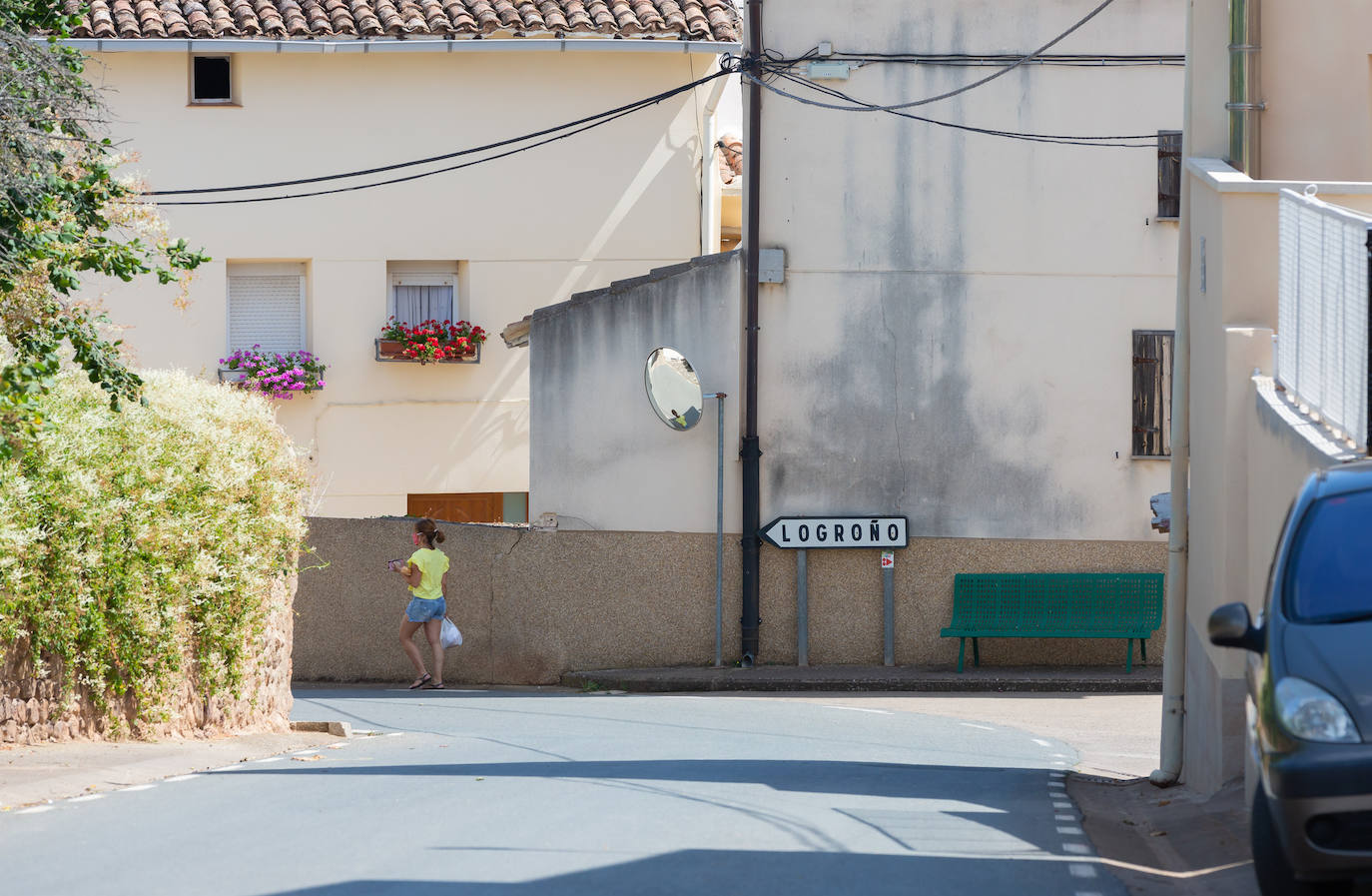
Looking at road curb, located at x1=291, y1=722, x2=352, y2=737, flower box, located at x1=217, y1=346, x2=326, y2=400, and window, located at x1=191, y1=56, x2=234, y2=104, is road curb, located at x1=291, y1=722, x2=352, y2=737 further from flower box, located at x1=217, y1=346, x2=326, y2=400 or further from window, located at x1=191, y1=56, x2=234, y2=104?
window, located at x1=191, y1=56, x2=234, y2=104

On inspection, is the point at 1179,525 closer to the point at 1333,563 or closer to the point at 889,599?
the point at 1333,563

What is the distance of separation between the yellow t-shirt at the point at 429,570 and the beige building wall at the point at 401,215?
5.07 m

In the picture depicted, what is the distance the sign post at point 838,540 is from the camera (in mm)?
20016

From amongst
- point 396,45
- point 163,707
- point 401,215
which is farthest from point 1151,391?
point 163,707

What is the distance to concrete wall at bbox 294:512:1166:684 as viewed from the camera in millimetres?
20172

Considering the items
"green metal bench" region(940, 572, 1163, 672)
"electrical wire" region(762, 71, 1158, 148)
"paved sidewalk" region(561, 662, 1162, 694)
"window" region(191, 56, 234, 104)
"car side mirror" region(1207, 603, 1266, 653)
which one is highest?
"window" region(191, 56, 234, 104)

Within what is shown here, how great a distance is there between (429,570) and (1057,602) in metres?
7.13

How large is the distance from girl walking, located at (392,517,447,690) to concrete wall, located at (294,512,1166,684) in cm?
137

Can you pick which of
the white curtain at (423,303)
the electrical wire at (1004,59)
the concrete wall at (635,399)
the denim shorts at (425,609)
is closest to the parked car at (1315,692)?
the denim shorts at (425,609)

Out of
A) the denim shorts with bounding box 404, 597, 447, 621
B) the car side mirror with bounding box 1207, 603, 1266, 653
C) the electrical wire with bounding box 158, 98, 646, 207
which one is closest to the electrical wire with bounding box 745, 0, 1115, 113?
the electrical wire with bounding box 158, 98, 646, 207

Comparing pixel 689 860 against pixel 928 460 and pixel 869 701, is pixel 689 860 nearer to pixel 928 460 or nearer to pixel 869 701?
pixel 869 701

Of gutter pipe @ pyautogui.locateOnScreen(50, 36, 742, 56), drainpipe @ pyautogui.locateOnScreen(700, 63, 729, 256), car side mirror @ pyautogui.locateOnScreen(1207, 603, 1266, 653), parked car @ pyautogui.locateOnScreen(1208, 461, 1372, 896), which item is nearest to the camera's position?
parked car @ pyautogui.locateOnScreen(1208, 461, 1372, 896)

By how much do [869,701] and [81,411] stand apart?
30.8 feet

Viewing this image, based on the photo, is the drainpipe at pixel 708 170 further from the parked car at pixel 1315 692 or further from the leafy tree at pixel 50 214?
the parked car at pixel 1315 692
